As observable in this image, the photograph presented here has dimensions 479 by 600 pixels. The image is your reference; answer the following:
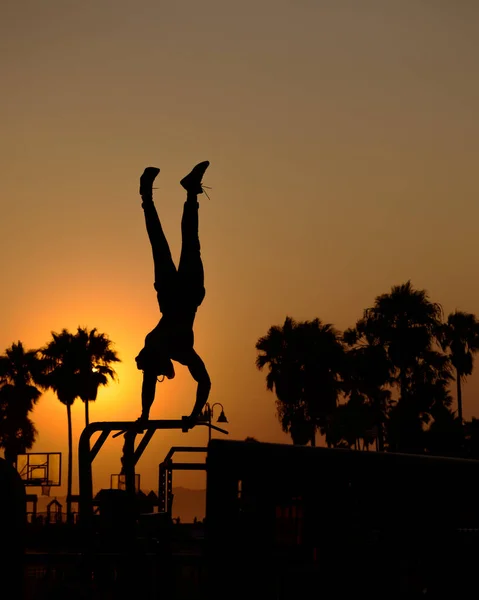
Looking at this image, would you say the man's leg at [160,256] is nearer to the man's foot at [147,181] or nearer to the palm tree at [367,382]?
the man's foot at [147,181]

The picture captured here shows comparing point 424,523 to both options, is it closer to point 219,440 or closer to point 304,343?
point 219,440

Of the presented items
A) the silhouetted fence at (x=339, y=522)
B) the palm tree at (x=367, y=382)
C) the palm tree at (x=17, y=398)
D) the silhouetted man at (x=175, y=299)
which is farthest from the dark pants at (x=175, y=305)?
the palm tree at (x=17, y=398)

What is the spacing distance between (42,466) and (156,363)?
2647 inches

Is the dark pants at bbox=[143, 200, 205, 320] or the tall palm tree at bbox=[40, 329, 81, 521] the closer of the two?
the dark pants at bbox=[143, 200, 205, 320]

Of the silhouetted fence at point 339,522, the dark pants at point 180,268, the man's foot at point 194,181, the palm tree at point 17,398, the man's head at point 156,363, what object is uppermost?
the palm tree at point 17,398

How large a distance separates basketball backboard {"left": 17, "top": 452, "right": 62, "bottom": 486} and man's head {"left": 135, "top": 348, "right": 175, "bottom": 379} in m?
66.0

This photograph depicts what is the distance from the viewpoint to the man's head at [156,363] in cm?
699

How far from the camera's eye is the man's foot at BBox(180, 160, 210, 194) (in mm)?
7035

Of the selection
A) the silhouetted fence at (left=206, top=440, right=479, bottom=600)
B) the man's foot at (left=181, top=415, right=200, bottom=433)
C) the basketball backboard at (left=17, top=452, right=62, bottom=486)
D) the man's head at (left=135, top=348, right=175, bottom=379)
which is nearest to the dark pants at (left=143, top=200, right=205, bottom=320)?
the man's head at (left=135, top=348, right=175, bottom=379)

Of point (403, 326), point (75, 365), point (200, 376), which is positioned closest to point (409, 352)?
point (403, 326)

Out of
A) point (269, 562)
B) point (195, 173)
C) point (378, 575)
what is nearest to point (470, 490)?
point (378, 575)

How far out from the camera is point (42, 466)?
236 feet

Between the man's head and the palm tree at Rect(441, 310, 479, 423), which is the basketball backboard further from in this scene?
the man's head

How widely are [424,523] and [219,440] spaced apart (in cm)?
101
